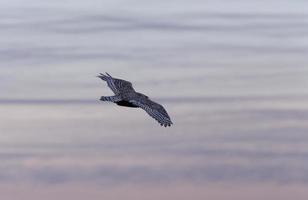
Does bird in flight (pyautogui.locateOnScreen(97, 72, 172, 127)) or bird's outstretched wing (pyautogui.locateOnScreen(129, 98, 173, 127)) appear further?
bird in flight (pyautogui.locateOnScreen(97, 72, 172, 127))

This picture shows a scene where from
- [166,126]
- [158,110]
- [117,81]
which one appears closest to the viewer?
[166,126]

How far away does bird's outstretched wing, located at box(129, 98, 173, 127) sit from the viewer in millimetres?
65688

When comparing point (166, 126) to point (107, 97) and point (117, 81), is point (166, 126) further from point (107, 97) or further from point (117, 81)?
point (117, 81)

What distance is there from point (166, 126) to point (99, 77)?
16.2 metres

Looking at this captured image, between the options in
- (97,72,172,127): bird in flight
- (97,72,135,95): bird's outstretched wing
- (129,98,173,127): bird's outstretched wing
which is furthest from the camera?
(97,72,135,95): bird's outstretched wing

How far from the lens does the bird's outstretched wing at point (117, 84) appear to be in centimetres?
7471

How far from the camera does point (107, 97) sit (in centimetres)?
6875

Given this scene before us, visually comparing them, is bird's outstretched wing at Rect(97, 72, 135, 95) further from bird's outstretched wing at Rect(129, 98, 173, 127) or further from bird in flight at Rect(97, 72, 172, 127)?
bird's outstretched wing at Rect(129, 98, 173, 127)

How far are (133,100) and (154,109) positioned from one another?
302cm

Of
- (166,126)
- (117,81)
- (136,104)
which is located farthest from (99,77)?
(166,126)

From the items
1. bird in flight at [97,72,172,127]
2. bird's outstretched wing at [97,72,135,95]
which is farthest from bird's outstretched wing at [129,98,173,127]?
bird's outstretched wing at [97,72,135,95]

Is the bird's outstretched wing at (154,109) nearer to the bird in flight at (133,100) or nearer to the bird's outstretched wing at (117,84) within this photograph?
the bird in flight at (133,100)

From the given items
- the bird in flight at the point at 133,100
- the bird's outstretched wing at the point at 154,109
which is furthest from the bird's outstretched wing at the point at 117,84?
the bird's outstretched wing at the point at 154,109

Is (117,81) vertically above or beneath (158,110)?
above
